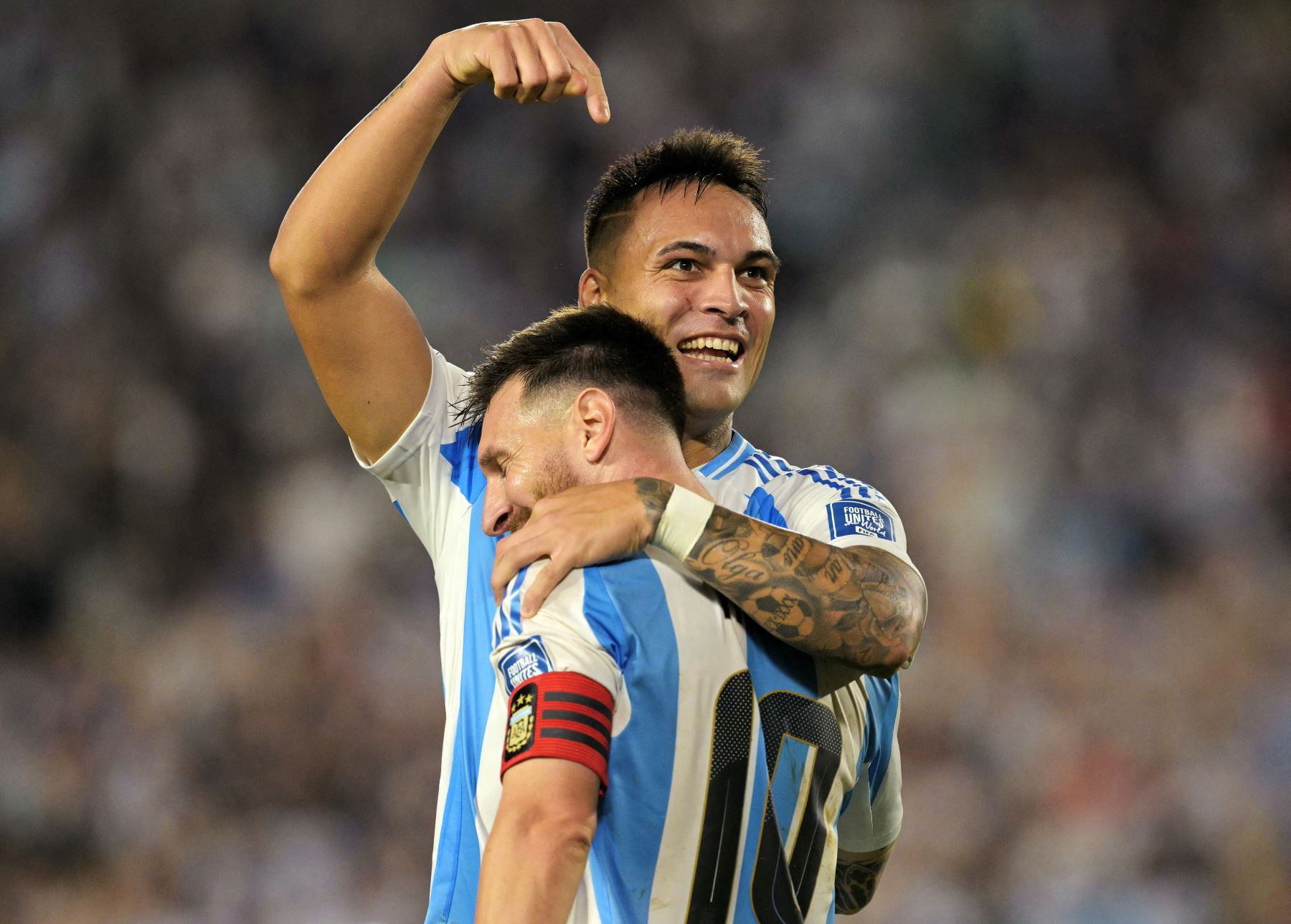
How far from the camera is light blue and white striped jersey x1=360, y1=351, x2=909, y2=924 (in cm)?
176

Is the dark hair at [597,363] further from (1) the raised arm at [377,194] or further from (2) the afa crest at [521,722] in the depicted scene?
(2) the afa crest at [521,722]

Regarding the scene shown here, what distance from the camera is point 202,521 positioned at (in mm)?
5660

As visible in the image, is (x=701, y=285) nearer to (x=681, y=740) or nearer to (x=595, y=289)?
(x=595, y=289)

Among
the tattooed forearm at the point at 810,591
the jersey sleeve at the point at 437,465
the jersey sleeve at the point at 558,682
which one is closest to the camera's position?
the jersey sleeve at the point at 558,682

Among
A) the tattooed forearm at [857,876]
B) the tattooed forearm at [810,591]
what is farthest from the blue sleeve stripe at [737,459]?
the tattooed forearm at [857,876]

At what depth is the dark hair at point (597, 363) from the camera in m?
1.90

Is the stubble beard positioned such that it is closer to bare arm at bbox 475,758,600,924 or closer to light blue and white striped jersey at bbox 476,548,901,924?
light blue and white striped jersey at bbox 476,548,901,924

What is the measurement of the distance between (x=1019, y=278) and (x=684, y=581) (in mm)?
5021

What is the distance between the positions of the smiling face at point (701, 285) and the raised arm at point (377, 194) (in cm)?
59

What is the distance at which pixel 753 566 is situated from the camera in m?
1.73

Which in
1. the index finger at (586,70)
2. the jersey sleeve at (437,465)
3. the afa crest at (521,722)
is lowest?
the afa crest at (521,722)

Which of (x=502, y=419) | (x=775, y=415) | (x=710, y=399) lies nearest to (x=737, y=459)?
(x=710, y=399)

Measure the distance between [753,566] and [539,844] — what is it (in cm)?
53

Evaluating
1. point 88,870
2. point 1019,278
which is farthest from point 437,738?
point 1019,278
